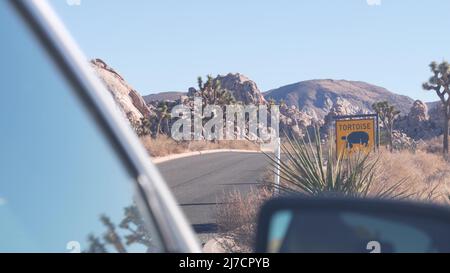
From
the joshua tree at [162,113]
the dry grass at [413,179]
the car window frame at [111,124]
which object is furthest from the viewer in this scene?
the joshua tree at [162,113]

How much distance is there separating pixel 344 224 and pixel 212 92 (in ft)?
240

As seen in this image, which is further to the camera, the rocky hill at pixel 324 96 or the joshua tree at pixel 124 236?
the rocky hill at pixel 324 96

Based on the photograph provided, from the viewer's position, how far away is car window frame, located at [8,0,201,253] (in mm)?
1993

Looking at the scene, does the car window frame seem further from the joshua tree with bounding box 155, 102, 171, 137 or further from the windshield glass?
the joshua tree with bounding box 155, 102, 171, 137

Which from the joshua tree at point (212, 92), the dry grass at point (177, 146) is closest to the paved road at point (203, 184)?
the dry grass at point (177, 146)

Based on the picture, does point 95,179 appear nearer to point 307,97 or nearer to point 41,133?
point 41,133

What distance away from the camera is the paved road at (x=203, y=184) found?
1633 centimetres

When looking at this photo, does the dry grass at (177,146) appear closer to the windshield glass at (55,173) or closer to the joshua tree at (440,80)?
the joshua tree at (440,80)

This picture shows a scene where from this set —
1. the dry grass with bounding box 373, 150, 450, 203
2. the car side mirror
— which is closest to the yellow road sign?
the dry grass with bounding box 373, 150, 450, 203

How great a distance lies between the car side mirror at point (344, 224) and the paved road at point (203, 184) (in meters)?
10.4

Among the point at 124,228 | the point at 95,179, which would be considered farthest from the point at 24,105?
the point at 124,228

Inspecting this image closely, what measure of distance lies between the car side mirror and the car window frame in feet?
2.75
